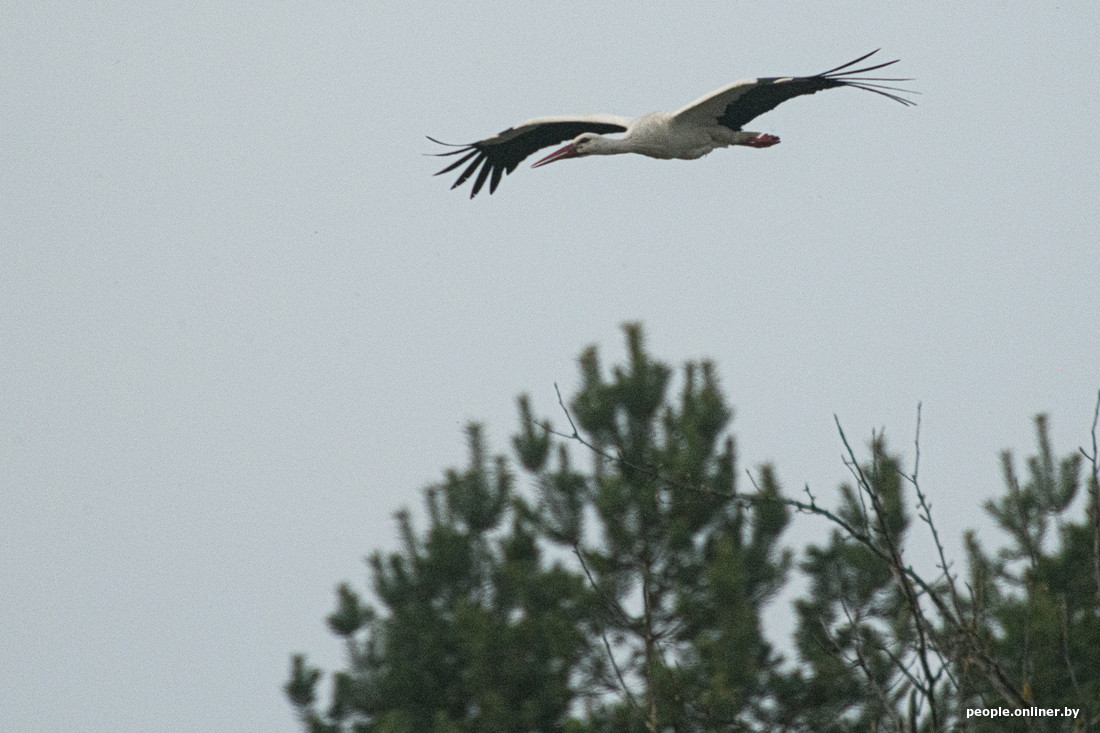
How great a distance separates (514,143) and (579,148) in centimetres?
74

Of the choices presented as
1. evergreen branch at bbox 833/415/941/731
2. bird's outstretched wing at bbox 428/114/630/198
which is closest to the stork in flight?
bird's outstretched wing at bbox 428/114/630/198

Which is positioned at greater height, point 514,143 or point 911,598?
point 514,143

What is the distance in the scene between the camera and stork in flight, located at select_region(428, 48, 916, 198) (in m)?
7.20

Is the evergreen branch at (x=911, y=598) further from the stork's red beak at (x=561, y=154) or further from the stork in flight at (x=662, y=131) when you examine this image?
the stork's red beak at (x=561, y=154)

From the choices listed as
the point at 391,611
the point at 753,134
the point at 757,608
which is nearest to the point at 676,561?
the point at 757,608

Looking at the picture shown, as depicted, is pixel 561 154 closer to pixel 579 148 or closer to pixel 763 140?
pixel 579 148

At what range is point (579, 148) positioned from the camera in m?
8.72

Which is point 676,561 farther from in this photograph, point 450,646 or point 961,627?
A: point 961,627

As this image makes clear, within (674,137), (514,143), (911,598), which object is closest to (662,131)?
(674,137)

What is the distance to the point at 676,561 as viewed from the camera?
863 cm

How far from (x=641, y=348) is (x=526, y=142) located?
5.45ft

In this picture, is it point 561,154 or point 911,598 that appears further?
point 561,154

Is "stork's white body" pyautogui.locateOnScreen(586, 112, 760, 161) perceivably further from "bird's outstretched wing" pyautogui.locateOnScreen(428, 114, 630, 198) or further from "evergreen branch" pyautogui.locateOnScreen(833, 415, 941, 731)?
"evergreen branch" pyautogui.locateOnScreen(833, 415, 941, 731)

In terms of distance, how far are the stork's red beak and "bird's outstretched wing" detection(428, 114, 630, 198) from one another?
220mm
